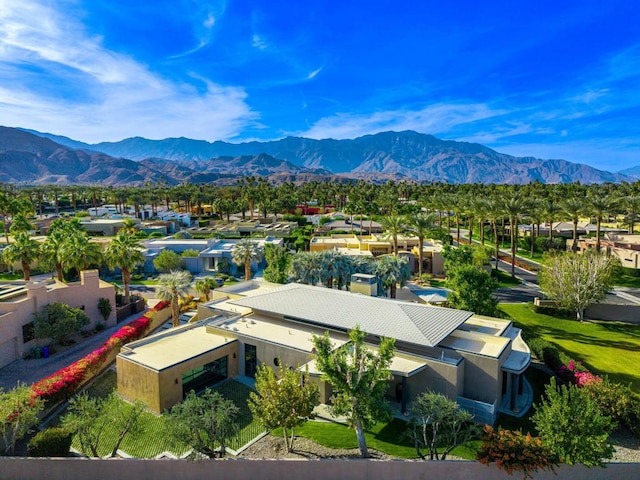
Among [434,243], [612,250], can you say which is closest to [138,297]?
[434,243]

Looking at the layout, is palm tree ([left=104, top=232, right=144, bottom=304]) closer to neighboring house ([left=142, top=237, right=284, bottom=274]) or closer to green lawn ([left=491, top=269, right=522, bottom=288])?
neighboring house ([left=142, top=237, right=284, bottom=274])

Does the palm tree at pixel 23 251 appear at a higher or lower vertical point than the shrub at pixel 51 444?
higher

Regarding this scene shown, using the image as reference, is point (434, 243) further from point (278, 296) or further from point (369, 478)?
point (369, 478)

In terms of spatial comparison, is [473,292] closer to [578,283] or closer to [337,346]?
[578,283]

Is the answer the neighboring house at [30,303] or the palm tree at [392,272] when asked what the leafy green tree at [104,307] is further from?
the palm tree at [392,272]

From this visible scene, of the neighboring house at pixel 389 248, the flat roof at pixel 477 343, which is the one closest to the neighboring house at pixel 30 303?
the flat roof at pixel 477 343

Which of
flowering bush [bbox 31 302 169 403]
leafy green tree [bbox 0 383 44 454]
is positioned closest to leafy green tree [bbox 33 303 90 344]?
flowering bush [bbox 31 302 169 403]
